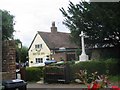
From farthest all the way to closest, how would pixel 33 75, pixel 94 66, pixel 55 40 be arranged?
pixel 55 40, pixel 33 75, pixel 94 66

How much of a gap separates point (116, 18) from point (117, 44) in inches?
238

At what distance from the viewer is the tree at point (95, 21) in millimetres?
19547

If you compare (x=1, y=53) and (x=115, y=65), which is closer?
(x=1, y=53)

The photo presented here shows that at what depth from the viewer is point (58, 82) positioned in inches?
764

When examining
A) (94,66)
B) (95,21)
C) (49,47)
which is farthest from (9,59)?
(49,47)

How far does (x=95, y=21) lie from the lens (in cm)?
2175

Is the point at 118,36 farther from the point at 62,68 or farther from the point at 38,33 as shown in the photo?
the point at 38,33

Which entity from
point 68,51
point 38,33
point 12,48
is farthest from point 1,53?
point 38,33

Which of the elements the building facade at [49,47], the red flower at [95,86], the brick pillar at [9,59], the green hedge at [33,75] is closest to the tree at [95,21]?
the green hedge at [33,75]

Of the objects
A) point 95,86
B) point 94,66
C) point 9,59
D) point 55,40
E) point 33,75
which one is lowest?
point 33,75

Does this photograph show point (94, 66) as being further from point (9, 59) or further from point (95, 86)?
point (95, 86)

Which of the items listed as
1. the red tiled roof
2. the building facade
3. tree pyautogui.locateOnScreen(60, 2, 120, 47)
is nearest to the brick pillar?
tree pyautogui.locateOnScreen(60, 2, 120, 47)

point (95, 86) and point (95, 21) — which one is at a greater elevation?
point (95, 21)

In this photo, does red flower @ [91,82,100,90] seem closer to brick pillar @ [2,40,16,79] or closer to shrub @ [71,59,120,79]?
brick pillar @ [2,40,16,79]
